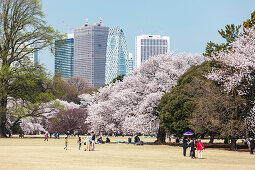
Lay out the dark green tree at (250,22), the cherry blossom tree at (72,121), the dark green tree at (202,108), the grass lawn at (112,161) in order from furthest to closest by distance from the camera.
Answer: the cherry blossom tree at (72,121)
the dark green tree at (250,22)
the dark green tree at (202,108)
the grass lawn at (112,161)

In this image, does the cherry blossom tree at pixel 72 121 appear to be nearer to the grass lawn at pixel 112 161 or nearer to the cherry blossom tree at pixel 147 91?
the cherry blossom tree at pixel 147 91

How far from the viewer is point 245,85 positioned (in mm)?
41844

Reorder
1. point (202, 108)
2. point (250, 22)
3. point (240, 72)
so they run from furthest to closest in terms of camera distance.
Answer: point (250, 22), point (202, 108), point (240, 72)

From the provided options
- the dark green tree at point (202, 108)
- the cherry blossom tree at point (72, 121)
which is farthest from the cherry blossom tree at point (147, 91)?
the cherry blossom tree at point (72, 121)

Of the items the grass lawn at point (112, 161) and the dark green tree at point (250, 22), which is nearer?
the grass lawn at point (112, 161)

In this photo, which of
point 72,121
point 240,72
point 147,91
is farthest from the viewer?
point 72,121

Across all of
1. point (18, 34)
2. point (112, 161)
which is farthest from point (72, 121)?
point (112, 161)

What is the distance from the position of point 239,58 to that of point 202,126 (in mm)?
8074

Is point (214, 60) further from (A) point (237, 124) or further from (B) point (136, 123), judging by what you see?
(B) point (136, 123)

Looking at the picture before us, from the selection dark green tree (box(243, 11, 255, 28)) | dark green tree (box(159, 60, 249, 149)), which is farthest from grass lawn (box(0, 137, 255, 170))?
dark green tree (box(243, 11, 255, 28))

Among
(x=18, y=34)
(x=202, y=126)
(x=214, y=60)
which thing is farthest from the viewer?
(x=18, y=34)

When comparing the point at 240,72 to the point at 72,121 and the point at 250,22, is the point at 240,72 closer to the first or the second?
the point at 250,22

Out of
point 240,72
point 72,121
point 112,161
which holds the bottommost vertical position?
point 112,161

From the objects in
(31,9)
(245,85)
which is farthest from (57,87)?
(245,85)
